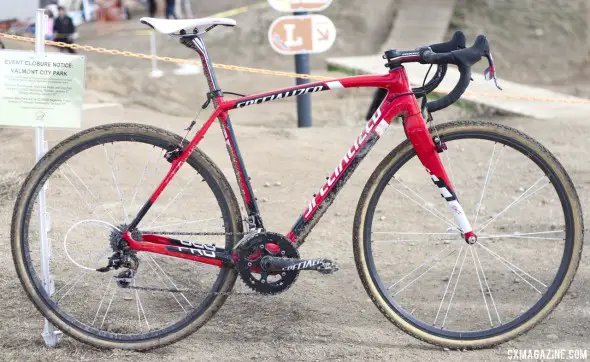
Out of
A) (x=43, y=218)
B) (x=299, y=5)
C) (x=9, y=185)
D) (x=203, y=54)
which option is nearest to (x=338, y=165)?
(x=203, y=54)

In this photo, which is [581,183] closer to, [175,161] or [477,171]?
[477,171]

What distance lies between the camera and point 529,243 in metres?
4.91

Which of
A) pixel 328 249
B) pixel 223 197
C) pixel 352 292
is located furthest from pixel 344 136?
pixel 223 197

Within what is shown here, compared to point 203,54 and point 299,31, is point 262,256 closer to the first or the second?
point 203,54

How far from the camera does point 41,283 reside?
137 inches

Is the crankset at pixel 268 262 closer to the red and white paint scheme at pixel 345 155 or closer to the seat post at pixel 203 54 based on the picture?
the red and white paint scheme at pixel 345 155

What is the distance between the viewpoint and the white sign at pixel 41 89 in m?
3.47

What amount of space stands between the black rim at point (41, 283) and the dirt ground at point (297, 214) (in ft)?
0.31

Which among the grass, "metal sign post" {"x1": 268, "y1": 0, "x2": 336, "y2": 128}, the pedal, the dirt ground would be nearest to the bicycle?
the pedal

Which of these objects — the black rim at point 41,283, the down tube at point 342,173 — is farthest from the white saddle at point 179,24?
the down tube at point 342,173

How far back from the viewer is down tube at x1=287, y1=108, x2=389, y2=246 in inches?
134

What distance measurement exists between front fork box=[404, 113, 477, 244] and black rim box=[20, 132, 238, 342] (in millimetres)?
783

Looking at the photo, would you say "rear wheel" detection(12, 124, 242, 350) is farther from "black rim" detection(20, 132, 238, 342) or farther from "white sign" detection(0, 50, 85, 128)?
"white sign" detection(0, 50, 85, 128)

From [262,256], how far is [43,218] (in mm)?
920
